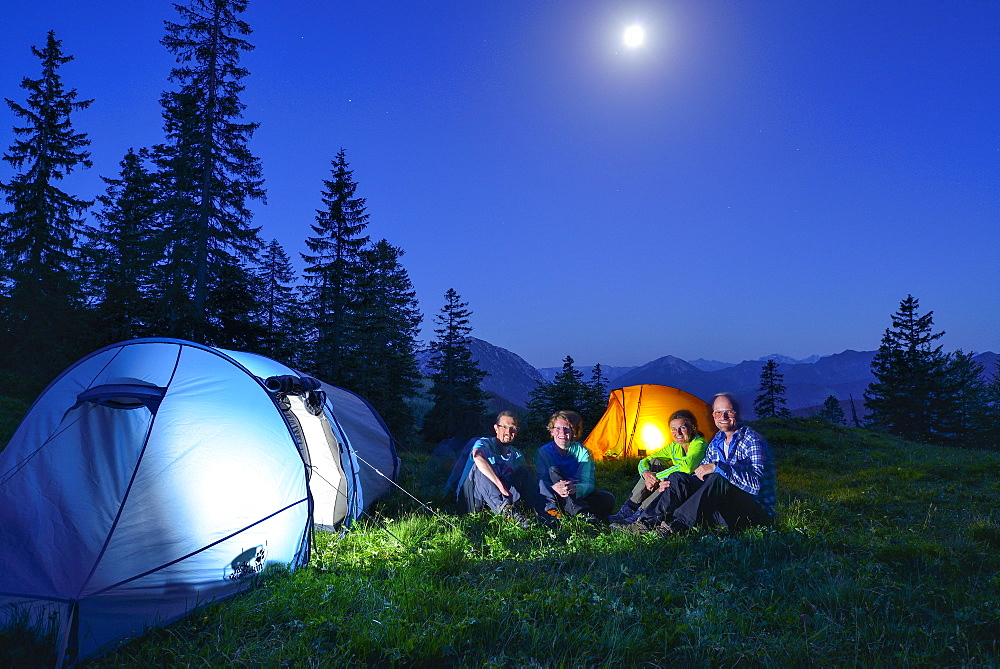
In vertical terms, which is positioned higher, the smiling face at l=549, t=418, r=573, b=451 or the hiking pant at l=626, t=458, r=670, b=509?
the smiling face at l=549, t=418, r=573, b=451

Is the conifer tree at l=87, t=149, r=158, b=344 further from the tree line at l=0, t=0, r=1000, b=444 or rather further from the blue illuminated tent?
the blue illuminated tent

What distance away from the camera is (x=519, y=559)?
14.9ft

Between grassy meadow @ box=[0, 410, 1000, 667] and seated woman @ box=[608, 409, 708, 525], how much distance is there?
51 centimetres

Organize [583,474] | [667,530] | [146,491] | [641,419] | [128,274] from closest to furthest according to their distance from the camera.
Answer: [146,491] → [667,530] → [583,474] → [641,419] → [128,274]

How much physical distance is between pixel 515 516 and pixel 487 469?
61 cm

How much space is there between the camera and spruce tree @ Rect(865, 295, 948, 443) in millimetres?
35375

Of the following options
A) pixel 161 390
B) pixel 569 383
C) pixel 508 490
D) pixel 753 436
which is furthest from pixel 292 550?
pixel 569 383

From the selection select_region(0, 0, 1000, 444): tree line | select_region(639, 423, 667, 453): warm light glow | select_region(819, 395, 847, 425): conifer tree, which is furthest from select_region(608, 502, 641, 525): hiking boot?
select_region(819, 395, 847, 425): conifer tree

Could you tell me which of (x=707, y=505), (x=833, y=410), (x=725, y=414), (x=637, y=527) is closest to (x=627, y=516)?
(x=637, y=527)

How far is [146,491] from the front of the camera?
384cm

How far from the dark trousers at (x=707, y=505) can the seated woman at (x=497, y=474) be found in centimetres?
157

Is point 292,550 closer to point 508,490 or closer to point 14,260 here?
point 508,490

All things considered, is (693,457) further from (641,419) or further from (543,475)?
(641,419)

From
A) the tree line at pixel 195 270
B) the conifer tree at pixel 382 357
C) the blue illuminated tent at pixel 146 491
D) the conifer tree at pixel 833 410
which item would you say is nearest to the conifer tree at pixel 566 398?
the tree line at pixel 195 270
